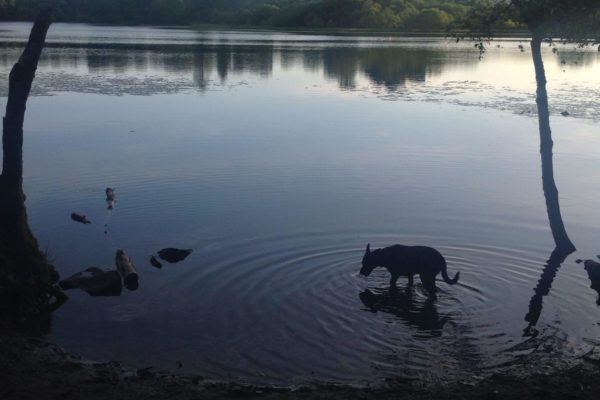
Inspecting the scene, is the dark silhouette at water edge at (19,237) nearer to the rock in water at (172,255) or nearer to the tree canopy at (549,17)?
the rock in water at (172,255)

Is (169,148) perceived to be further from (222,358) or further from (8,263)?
(222,358)

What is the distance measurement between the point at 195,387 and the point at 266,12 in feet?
493

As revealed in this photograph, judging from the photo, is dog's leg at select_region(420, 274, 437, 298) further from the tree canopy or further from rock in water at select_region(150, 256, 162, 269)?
the tree canopy

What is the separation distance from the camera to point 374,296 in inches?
562

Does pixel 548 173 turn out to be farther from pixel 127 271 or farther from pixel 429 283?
pixel 127 271

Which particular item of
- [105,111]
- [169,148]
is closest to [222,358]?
[169,148]

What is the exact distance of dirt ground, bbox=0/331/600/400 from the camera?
9711 mm

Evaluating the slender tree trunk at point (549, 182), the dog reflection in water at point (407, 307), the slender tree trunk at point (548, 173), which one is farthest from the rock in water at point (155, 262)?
the slender tree trunk at point (548, 173)

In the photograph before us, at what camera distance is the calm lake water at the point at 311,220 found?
1207cm

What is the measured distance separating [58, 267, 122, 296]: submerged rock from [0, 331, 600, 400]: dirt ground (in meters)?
3.43

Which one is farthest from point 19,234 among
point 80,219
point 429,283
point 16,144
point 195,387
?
point 429,283

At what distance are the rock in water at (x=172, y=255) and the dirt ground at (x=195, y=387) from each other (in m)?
5.63

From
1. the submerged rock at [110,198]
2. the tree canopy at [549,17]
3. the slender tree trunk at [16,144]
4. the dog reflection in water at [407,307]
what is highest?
the tree canopy at [549,17]

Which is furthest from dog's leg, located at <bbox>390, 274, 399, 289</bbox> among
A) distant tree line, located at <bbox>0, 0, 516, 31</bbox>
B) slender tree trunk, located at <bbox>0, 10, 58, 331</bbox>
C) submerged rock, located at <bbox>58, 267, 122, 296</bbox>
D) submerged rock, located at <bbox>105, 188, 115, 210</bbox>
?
distant tree line, located at <bbox>0, 0, 516, 31</bbox>
